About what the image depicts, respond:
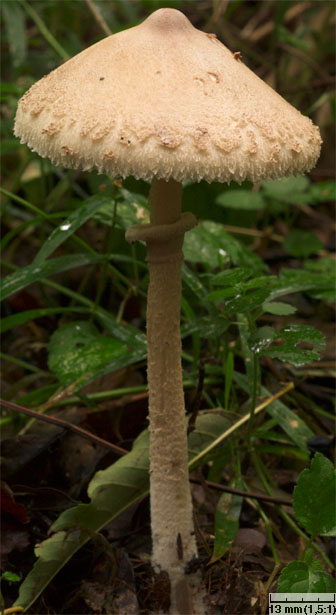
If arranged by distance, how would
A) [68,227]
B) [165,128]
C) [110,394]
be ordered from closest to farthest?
1. [165,128]
2. [68,227]
3. [110,394]

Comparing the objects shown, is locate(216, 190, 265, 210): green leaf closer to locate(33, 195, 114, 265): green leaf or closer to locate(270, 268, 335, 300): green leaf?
locate(270, 268, 335, 300): green leaf

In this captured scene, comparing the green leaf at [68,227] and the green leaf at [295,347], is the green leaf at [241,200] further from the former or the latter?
the green leaf at [295,347]

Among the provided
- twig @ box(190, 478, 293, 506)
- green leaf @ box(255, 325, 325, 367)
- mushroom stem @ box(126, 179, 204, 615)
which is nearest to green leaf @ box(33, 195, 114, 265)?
mushroom stem @ box(126, 179, 204, 615)

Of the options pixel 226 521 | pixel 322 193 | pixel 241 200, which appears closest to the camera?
pixel 226 521

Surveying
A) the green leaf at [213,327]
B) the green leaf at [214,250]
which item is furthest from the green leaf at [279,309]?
the green leaf at [214,250]

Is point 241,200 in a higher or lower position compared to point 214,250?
higher

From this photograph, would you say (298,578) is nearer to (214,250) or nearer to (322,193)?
(214,250)

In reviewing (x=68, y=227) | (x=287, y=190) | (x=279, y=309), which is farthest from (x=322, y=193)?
(x=68, y=227)

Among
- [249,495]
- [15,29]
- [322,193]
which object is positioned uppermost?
[15,29]
